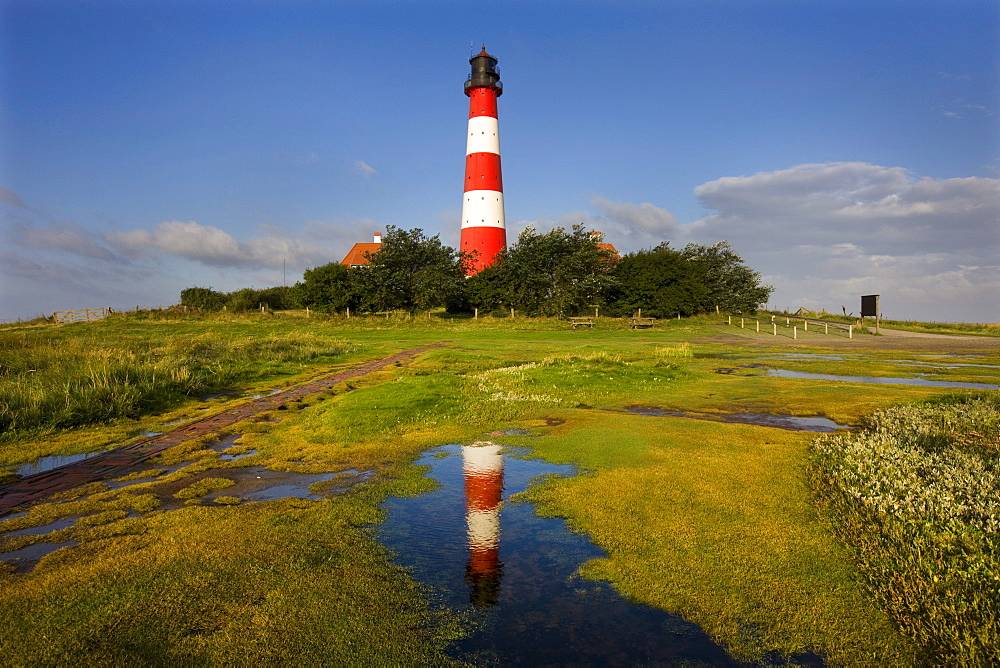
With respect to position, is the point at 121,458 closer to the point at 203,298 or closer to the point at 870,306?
the point at 870,306

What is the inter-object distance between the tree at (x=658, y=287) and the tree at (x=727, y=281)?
4.30m

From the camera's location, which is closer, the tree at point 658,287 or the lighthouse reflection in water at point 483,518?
the lighthouse reflection in water at point 483,518

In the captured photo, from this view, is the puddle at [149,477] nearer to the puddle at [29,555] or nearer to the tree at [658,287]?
the puddle at [29,555]

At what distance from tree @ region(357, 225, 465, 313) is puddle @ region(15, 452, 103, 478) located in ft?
143

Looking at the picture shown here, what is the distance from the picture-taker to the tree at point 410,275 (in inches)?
2110

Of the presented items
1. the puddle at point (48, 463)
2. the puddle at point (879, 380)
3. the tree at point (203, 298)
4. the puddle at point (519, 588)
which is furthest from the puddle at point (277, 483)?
the tree at point (203, 298)

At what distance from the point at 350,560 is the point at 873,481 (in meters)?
6.24

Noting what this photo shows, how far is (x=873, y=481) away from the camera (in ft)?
22.7

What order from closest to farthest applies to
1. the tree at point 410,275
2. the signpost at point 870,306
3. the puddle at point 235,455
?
the puddle at point 235,455
the signpost at point 870,306
the tree at point 410,275

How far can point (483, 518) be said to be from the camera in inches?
267

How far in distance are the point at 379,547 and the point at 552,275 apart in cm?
5061

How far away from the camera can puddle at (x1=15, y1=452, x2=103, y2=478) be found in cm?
883

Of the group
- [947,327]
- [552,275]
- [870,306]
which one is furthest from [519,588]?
[947,327]

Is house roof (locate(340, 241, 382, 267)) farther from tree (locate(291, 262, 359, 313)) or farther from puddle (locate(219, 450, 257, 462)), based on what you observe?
puddle (locate(219, 450, 257, 462))
